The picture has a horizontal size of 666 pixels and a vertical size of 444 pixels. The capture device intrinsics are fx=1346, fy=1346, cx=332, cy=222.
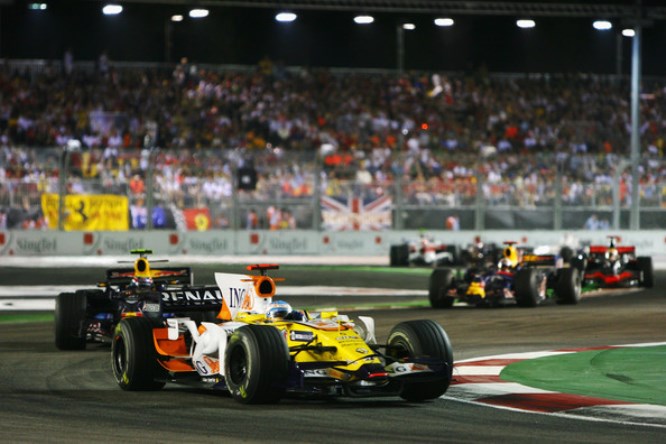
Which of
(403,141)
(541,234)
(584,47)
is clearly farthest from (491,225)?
(584,47)

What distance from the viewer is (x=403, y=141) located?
41031mm

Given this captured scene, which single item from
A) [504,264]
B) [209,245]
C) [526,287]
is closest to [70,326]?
[526,287]

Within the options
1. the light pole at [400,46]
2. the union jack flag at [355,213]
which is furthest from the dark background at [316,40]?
the union jack flag at [355,213]

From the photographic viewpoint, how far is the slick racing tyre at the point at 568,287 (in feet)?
72.4

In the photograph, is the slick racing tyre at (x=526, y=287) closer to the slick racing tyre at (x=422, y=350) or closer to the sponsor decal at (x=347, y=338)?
the slick racing tyre at (x=422, y=350)

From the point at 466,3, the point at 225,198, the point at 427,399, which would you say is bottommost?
the point at 427,399

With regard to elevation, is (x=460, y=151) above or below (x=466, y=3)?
below

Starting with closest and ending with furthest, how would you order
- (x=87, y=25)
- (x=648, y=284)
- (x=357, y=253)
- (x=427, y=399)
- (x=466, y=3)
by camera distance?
(x=427, y=399)
(x=648, y=284)
(x=466, y=3)
(x=357, y=253)
(x=87, y=25)

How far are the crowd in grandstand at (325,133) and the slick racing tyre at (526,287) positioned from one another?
13.2 m

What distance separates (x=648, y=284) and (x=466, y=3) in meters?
10.3

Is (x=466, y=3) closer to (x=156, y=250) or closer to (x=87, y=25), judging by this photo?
(x=156, y=250)

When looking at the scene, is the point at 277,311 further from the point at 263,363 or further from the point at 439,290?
the point at 439,290

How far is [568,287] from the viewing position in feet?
72.4

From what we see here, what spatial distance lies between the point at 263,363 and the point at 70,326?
5.45 meters
